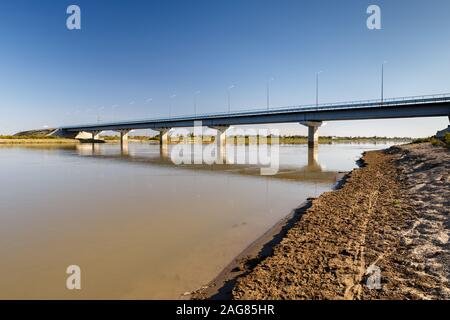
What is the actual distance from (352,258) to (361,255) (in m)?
0.30

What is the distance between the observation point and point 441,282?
15.3 ft

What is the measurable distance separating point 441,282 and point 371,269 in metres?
1.06

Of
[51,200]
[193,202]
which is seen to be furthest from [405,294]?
[51,200]

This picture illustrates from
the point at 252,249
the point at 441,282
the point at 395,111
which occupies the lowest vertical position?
the point at 252,249

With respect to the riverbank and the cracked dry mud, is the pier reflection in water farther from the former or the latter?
the cracked dry mud

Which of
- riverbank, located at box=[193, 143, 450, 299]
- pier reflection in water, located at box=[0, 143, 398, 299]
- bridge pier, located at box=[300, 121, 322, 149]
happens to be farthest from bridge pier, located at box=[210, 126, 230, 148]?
riverbank, located at box=[193, 143, 450, 299]

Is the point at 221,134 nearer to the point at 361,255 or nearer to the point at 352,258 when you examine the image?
the point at 361,255

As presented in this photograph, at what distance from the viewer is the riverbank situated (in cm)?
470

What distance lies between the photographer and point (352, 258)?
5.92 meters

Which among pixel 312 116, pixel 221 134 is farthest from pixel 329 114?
pixel 221 134

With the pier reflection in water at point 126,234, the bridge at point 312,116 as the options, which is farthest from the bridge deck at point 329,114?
the pier reflection in water at point 126,234

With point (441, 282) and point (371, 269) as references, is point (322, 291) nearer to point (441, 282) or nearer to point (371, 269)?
point (371, 269)

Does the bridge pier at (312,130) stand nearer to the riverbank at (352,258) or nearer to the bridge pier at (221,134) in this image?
the bridge pier at (221,134)
